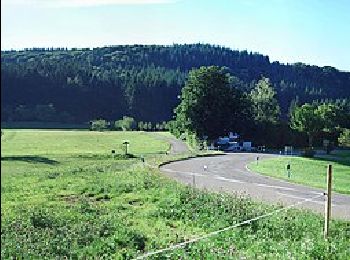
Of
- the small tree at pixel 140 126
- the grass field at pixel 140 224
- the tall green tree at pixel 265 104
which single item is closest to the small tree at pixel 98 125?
the small tree at pixel 140 126

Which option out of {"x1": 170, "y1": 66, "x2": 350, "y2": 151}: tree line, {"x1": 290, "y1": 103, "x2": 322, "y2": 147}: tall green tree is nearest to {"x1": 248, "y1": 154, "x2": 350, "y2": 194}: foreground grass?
{"x1": 290, "y1": 103, "x2": 322, "y2": 147}: tall green tree

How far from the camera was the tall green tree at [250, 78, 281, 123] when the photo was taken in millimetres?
77312

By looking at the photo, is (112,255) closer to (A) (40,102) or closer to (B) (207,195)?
(B) (207,195)

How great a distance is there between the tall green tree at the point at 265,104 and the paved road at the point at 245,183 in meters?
33.0

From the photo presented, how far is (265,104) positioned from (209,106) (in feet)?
60.6

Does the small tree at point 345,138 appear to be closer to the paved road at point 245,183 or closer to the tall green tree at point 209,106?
the tall green tree at point 209,106

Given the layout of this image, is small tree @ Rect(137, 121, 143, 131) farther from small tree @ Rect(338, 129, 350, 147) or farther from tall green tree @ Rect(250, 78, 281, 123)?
small tree @ Rect(338, 129, 350, 147)

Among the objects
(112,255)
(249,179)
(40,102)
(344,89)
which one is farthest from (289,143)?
(344,89)

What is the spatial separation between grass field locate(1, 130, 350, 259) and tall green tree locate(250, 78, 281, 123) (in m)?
49.9

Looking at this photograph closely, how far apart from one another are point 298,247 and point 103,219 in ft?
25.7

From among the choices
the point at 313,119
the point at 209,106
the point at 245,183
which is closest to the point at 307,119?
the point at 313,119

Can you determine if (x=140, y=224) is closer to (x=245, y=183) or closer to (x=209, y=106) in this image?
(x=245, y=183)

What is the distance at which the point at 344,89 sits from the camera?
18450 cm

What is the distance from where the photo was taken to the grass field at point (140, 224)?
11.1m
